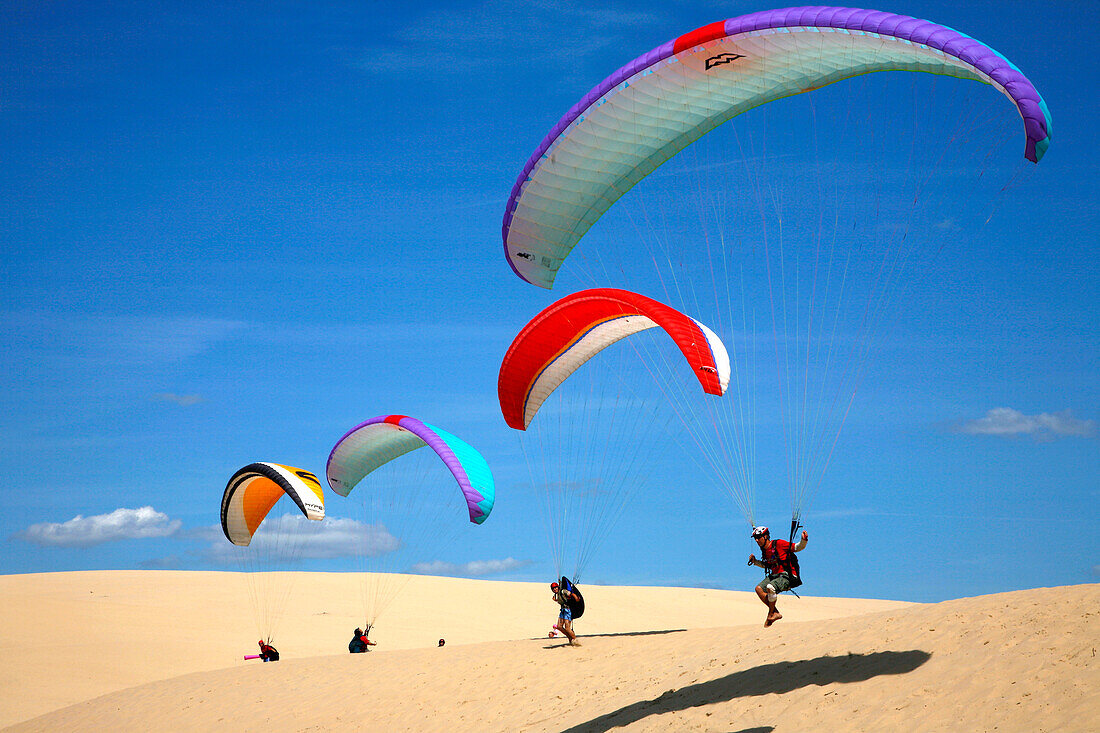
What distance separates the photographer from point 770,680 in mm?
10062

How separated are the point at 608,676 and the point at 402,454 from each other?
28.3 ft

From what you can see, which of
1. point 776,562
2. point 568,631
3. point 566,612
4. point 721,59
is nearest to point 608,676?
point 568,631

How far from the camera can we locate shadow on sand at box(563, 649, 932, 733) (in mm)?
9438

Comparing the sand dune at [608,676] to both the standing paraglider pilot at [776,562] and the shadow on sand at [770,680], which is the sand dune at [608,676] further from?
the standing paraglider pilot at [776,562]

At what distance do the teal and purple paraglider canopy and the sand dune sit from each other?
9.05ft

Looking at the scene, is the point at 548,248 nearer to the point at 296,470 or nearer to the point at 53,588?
the point at 296,470

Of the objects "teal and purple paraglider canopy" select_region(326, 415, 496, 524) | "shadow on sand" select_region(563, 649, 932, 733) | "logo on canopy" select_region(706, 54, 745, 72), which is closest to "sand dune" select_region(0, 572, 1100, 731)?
"shadow on sand" select_region(563, 649, 932, 733)

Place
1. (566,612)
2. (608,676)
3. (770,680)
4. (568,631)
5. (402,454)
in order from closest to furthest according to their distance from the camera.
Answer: (770,680) → (608,676) → (568,631) → (566,612) → (402,454)

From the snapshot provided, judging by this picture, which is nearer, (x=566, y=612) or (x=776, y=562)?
(x=776, y=562)

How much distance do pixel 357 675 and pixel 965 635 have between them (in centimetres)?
1017

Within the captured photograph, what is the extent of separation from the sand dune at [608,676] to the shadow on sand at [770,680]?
0.03 metres

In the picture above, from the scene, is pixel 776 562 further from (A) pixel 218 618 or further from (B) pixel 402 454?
(A) pixel 218 618

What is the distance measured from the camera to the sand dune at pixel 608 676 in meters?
8.36

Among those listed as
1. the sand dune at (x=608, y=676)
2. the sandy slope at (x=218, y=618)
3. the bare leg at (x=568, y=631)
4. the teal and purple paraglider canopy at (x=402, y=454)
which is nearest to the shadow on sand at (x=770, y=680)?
the sand dune at (x=608, y=676)
